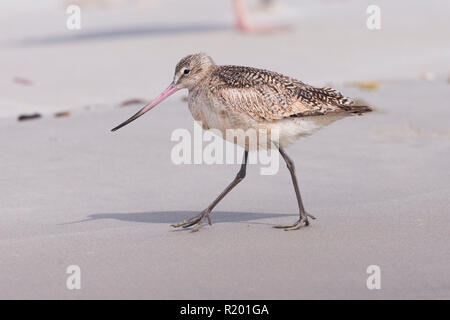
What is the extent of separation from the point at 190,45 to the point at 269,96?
1302cm

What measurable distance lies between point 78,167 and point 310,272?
10.3ft

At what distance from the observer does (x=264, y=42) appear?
19062mm

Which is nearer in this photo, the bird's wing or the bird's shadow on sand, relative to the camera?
the bird's wing

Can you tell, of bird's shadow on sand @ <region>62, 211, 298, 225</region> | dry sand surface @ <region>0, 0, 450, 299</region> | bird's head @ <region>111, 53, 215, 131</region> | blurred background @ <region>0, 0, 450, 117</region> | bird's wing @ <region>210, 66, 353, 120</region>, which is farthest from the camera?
blurred background @ <region>0, 0, 450, 117</region>

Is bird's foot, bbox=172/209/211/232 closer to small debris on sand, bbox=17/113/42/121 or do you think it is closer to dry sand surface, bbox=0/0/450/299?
dry sand surface, bbox=0/0/450/299

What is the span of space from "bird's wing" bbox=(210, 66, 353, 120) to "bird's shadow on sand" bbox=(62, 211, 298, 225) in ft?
2.61

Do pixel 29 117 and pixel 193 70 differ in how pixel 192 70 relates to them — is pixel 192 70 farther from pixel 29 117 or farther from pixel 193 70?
pixel 29 117

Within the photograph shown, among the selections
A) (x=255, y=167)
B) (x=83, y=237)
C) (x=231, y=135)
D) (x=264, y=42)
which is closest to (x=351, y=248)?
(x=231, y=135)

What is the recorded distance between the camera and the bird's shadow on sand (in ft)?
21.5

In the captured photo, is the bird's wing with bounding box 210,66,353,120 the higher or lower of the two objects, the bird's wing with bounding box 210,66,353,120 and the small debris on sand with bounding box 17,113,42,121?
the lower

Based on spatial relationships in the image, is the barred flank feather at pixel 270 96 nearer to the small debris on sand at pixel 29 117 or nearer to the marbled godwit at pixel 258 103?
the marbled godwit at pixel 258 103

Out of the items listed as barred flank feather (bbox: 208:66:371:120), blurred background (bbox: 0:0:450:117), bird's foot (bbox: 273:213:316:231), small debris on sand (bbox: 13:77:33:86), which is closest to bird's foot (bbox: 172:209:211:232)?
bird's foot (bbox: 273:213:316:231)

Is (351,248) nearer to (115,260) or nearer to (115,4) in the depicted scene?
(115,260)

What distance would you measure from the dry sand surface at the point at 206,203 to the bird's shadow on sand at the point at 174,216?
0.5 inches
